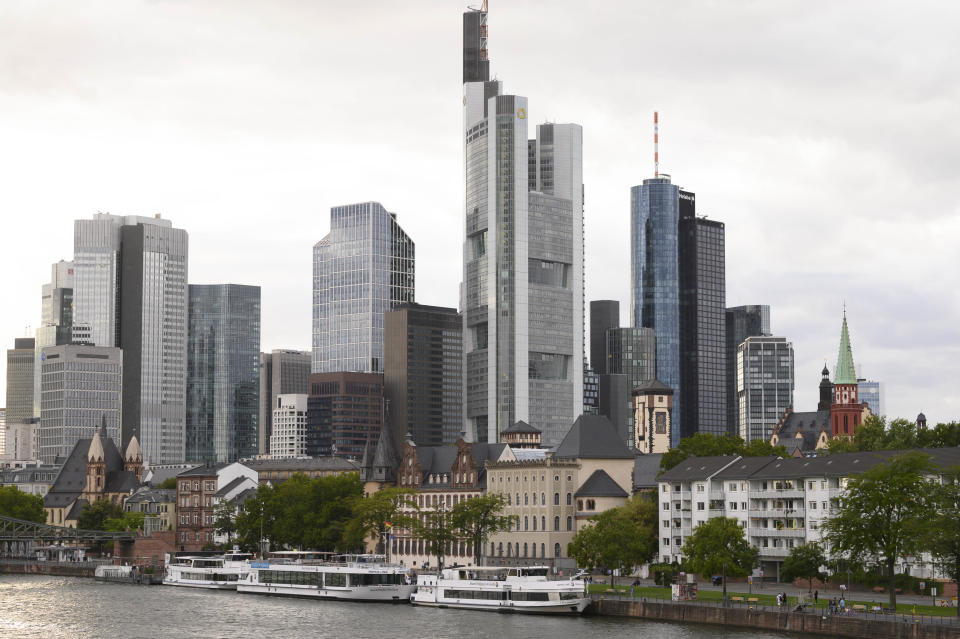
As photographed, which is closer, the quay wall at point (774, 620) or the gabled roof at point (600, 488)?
the quay wall at point (774, 620)

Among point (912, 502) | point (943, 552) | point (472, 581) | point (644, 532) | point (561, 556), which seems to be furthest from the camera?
point (561, 556)

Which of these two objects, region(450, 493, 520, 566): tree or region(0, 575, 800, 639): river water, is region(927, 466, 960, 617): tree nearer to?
region(0, 575, 800, 639): river water

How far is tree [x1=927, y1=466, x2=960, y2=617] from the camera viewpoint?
120438 mm

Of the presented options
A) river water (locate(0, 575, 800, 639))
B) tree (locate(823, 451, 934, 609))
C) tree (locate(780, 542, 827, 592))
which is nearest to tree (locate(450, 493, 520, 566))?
river water (locate(0, 575, 800, 639))

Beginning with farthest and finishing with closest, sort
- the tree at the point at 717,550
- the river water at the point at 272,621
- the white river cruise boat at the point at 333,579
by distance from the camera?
the white river cruise boat at the point at 333,579, the tree at the point at 717,550, the river water at the point at 272,621

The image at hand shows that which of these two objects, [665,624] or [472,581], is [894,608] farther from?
[472,581]

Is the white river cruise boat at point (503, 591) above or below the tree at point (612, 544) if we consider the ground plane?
below

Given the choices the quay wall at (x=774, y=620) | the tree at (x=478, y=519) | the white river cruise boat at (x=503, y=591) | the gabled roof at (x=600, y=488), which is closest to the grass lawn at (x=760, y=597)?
the quay wall at (x=774, y=620)

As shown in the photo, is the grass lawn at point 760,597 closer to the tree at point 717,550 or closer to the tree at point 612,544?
the tree at point 717,550

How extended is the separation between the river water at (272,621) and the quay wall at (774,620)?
1.59 meters

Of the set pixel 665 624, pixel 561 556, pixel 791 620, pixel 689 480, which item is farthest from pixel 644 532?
pixel 791 620

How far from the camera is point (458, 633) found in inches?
5177

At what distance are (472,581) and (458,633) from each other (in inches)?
1197

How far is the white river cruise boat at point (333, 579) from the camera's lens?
174 meters
